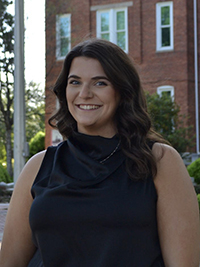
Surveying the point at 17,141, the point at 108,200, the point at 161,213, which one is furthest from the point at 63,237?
the point at 17,141

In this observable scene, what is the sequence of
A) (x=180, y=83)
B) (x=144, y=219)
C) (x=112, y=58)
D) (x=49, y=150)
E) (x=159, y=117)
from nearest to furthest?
1. (x=144, y=219)
2. (x=112, y=58)
3. (x=49, y=150)
4. (x=159, y=117)
5. (x=180, y=83)

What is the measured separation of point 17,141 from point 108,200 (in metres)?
10.2

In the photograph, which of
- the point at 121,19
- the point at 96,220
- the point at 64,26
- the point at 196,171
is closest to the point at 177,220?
the point at 96,220

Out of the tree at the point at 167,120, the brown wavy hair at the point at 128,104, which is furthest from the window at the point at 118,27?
the brown wavy hair at the point at 128,104

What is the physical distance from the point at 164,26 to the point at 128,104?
20.3m

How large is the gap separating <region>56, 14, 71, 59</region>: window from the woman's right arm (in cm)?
2054

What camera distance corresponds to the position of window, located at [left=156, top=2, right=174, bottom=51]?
22188 millimetres

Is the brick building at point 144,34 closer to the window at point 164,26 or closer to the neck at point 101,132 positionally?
the window at point 164,26

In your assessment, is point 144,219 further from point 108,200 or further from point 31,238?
point 31,238

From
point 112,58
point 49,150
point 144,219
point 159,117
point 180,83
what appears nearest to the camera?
point 144,219

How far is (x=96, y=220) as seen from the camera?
7.45ft

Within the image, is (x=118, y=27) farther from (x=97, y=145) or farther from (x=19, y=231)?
(x=19, y=231)

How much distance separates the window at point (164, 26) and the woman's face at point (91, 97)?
789 inches

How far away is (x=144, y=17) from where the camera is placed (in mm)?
22703
